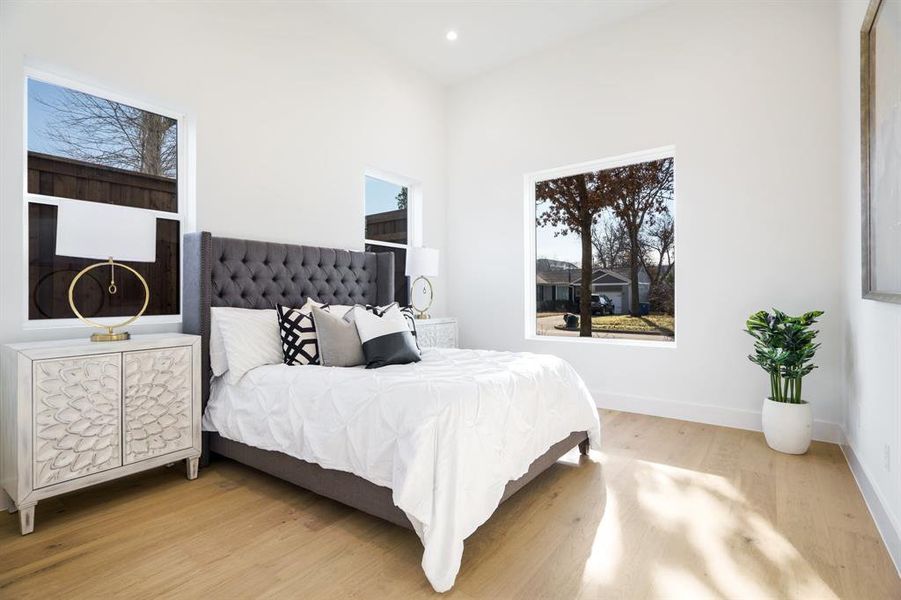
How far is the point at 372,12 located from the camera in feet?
12.4

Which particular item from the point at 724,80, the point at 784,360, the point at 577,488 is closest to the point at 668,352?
the point at 784,360

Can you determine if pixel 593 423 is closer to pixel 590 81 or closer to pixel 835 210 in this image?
pixel 835 210

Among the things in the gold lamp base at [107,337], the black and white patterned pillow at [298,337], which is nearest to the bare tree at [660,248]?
the black and white patterned pillow at [298,337]

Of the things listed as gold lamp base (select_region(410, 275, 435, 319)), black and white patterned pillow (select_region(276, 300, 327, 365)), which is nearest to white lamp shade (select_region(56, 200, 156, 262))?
black and white patterned pillow (select_region(276, 300, 327, 365))

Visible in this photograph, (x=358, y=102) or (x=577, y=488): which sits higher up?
(x=358, y=102)

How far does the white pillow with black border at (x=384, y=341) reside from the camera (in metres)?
2.62

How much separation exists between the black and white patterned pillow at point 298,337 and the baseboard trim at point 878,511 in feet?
8.86

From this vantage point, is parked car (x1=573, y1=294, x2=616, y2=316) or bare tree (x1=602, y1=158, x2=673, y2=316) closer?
bare tree (x1=602, y1=158, x2=673, y2=316)

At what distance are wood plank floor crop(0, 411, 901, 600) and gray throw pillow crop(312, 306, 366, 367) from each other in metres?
0.72

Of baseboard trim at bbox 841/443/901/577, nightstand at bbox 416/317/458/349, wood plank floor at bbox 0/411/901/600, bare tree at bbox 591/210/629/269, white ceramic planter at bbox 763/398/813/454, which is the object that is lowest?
wood plank floor at bbox 0/411/901/600

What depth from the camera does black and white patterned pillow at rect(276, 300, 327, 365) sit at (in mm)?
2682

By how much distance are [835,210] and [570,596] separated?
3106 millimetres

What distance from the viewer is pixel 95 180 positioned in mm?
2586

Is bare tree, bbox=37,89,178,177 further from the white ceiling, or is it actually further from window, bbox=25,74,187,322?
the white ceiling
